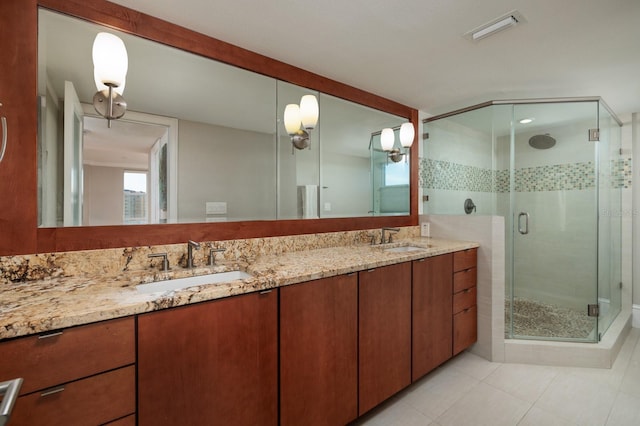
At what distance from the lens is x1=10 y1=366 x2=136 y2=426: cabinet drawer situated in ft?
2.79

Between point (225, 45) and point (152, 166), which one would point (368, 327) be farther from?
point (225, 45)

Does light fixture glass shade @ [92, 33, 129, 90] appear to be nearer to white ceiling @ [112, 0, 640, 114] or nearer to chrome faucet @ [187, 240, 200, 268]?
white ceiling @ [112, 0, 640, 114]

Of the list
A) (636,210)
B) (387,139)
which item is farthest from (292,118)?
(636,210)

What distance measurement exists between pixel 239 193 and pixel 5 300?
1121 millimetres

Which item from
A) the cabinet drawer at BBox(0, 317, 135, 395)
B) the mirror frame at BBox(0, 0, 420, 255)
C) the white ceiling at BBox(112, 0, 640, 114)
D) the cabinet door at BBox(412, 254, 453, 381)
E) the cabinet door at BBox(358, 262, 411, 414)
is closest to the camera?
the cabinet drawer at BBox(0, 317, 135, 395)

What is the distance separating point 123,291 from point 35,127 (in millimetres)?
867

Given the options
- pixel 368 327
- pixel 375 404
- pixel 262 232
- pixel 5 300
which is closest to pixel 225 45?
pixel 262 232

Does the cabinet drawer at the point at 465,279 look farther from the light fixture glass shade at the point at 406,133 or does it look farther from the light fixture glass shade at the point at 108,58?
the light fixture glass shade at the point at 108,58

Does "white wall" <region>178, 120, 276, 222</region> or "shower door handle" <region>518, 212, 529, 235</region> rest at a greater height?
"white wall" <region>178, 120, 276, 222</region>

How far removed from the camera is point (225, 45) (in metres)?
1.80

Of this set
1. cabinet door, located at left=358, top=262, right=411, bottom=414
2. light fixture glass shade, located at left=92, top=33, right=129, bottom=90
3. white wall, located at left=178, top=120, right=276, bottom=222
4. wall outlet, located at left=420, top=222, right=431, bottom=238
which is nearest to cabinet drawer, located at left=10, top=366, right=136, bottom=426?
white wall, located at left=178, top=120, right=276, bottom=222

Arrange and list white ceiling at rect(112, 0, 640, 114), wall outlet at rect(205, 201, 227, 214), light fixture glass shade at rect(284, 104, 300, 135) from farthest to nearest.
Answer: light fixture glass shade at rect(284, 104, 300, 135) → wall outlet at rect(205, 201, 227, 214) → white ceiling at rect(112, 0, 640, 114)

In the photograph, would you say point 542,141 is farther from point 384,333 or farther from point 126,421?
point 126,421

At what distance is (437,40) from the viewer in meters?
1.78
